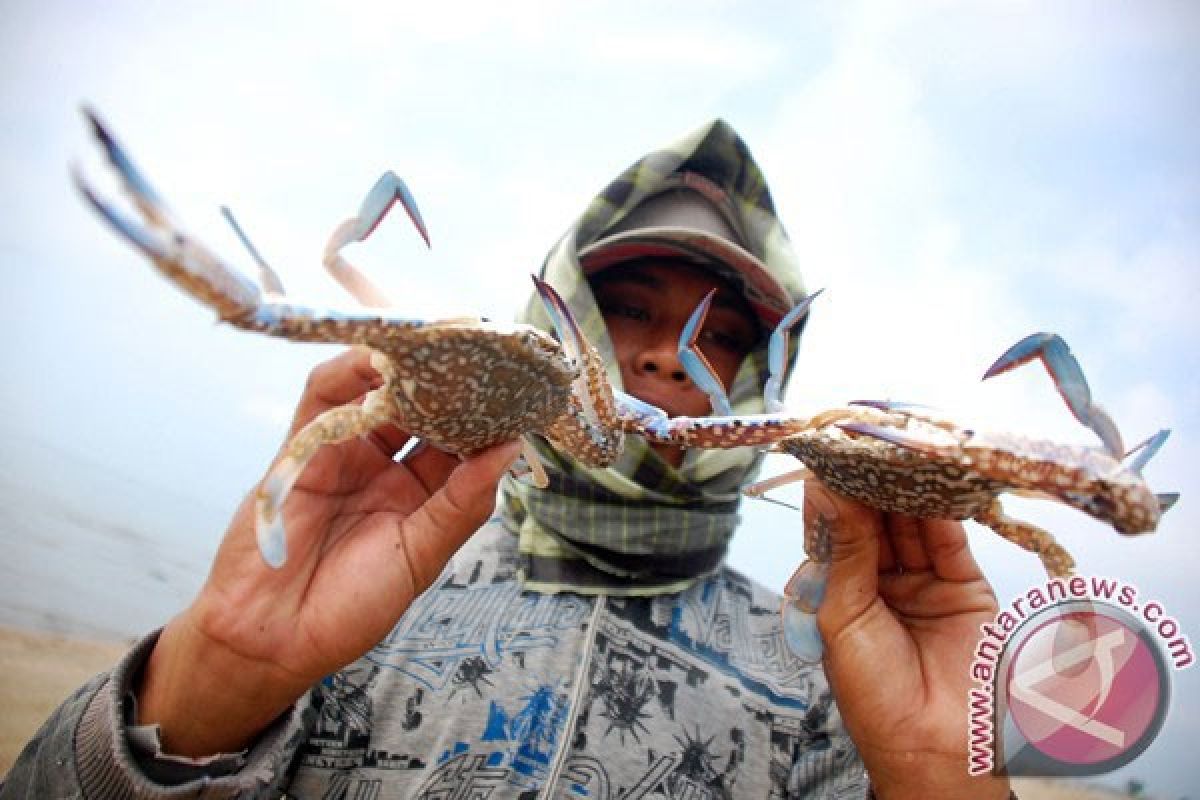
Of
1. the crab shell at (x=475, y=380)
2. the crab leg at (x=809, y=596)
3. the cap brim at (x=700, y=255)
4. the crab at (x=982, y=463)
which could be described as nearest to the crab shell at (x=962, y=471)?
the crab at (x=982, y=463)

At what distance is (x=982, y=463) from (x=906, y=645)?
0.70m

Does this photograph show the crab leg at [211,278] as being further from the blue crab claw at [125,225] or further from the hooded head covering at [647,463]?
the hooded head covering at [647,463]

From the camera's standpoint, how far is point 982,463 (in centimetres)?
123

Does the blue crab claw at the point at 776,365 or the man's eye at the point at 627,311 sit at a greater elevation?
the man's eye at the point at 627,311

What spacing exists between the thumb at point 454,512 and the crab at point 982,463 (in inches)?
22.3

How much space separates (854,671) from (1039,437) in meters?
0.77

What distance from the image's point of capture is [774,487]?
1751 mm

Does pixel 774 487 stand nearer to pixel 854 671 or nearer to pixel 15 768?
pixel 854 671

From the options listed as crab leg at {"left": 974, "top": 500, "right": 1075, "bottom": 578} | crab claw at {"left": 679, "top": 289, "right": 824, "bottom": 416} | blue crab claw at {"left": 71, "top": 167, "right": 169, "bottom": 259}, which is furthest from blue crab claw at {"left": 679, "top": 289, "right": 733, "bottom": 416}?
blue crab claw at {"left": 71, "top": 167, "right": 169, "bottom": 259}

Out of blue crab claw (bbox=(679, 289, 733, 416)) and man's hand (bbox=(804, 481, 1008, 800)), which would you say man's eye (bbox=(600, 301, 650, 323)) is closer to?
blue crab claw (bbox=(679, 289, 733, 416))

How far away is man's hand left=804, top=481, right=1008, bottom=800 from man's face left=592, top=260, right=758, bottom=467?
102 centimetres

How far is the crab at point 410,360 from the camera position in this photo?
1.03 meters

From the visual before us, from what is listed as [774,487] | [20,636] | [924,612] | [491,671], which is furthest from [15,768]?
[20,636]

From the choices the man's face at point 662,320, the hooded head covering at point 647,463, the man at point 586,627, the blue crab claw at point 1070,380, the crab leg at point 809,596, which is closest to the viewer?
the blue crab claw at point 1070,380
